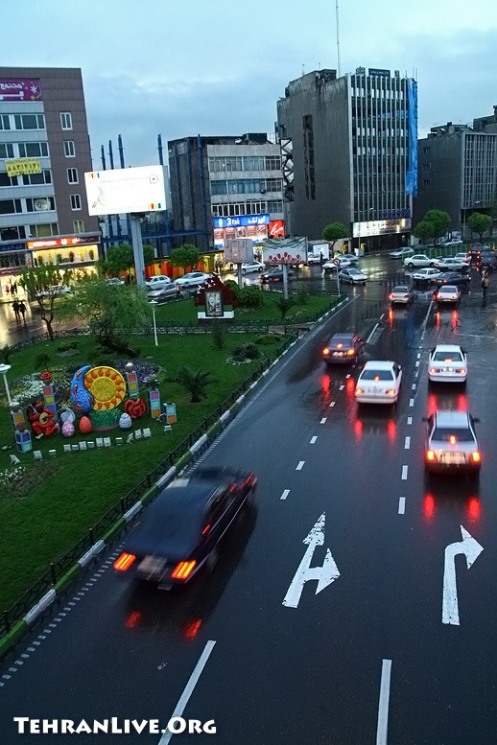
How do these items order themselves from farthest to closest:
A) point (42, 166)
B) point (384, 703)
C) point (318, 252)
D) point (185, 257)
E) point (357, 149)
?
point (357, 149)
point (318, 252)
point (185, 257)
point (42, 166)
point (384, 703)

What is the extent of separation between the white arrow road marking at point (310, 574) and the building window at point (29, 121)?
6545cm

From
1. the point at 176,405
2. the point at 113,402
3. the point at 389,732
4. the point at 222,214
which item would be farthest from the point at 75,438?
the point at 222,214

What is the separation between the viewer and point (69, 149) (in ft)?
228

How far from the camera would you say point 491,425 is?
2170 centimetres

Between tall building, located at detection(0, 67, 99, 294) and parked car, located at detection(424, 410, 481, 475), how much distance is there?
58.3 m

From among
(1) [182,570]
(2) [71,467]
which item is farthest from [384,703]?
(2) [71,467]

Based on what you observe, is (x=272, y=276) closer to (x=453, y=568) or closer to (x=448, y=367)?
(x=448, y=367)

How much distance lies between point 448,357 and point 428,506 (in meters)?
11.5

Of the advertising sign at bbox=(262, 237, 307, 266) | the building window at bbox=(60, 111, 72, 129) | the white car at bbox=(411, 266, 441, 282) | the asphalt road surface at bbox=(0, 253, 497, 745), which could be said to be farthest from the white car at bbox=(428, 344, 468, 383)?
the building window at bbox=(60, 111, 72, 129)

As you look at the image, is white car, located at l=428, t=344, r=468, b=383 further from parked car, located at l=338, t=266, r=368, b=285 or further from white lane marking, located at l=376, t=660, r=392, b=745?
parked car, located at l=338, t=266, r=368, b=285

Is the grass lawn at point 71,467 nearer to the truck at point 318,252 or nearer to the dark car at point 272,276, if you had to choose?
the dark car at point 272,276

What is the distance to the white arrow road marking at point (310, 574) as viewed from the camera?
1277cm

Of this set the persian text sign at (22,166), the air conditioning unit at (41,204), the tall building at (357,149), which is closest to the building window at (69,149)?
the persian text sign at (22,166)

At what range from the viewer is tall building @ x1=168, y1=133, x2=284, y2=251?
85125 millimetres
